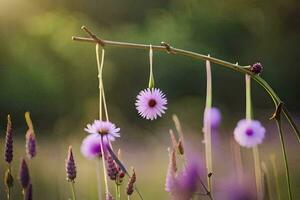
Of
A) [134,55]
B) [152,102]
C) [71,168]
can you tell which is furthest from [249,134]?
[134,55]

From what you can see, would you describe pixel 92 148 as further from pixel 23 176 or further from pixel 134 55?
pixel 134 55

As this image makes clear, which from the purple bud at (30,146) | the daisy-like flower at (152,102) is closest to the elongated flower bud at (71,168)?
the purple bud at (30,146)

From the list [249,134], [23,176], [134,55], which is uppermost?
[134,55]

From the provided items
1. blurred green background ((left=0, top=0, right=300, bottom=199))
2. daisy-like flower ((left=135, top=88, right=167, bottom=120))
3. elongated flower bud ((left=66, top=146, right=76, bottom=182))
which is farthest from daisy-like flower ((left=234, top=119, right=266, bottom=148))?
blurred green background ((left=0, top=0, right=300, bottom=199))

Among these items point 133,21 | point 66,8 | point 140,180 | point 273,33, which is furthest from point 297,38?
point 140,180

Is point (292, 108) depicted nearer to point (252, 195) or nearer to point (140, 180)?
point (140, 180)

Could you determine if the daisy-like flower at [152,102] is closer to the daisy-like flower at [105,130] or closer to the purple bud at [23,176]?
the daisy-like flower at [105,130]

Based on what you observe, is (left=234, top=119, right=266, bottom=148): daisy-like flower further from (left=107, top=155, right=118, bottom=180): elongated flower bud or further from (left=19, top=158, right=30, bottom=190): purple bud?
(left=19, top=158, right=30, bottom=190): purple bud
